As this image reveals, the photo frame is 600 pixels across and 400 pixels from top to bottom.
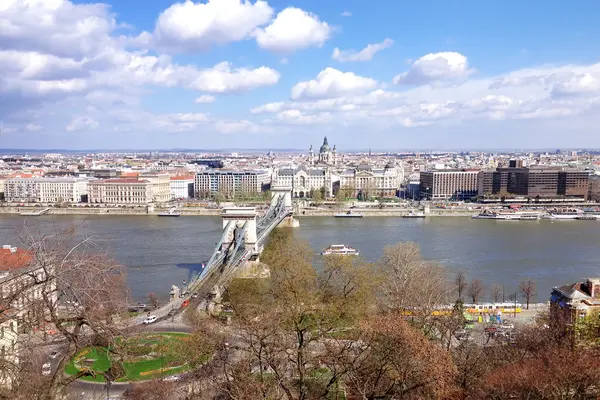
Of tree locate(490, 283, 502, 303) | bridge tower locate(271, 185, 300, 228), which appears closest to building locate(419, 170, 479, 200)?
bridge tower locate(271, 185, 300, 228)

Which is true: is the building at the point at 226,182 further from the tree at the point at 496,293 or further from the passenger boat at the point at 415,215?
the tree at the point at 496,293

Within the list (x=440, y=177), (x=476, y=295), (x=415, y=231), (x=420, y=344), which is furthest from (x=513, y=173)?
(x=420, y=344)

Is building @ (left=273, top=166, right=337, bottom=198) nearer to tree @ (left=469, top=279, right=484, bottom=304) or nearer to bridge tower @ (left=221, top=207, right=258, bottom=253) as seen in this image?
bridge tower @ (left=221, top=207, right=258, bottom=253)

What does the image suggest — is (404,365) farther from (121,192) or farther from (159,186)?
(159,186)

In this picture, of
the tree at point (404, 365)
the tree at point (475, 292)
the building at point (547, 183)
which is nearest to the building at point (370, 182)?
the building at point (547, 183)

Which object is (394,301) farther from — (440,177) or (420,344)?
(440,177)
